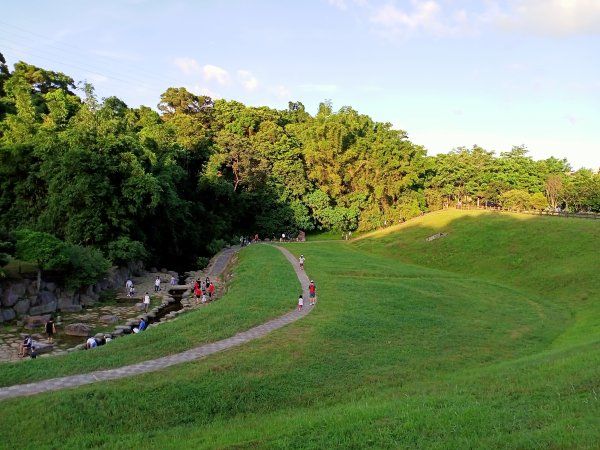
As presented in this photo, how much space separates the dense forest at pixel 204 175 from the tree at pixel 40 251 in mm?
192

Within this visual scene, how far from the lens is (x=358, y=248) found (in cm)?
5922

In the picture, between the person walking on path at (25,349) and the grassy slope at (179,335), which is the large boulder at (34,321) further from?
the grassy slope at (179,335)

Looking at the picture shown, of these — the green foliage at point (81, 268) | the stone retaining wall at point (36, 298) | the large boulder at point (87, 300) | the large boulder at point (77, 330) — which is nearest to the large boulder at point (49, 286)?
the stone retaining wall at point (36, 298)

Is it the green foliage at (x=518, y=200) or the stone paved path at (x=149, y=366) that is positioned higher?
the green foliage at (x=518, y=200)

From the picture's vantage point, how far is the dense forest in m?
39.1

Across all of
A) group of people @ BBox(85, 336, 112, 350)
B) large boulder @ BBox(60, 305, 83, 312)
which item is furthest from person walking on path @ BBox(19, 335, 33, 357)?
large boulder @ BBox(60, 305, 83, 312)

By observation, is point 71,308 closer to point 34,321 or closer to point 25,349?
point 34,321

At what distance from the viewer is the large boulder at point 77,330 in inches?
986

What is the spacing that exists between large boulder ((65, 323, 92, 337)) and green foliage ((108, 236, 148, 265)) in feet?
41.9

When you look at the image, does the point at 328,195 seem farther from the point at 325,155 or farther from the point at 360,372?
the point at 360,372

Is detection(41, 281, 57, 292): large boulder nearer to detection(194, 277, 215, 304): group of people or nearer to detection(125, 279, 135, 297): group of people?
detection(125, 279, 135, 297): group of people

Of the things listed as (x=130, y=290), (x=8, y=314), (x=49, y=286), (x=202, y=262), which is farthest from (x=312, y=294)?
(x=202, y=262)

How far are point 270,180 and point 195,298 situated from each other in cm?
3691

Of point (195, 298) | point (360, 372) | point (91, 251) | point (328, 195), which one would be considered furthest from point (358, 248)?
point (360, 372)
